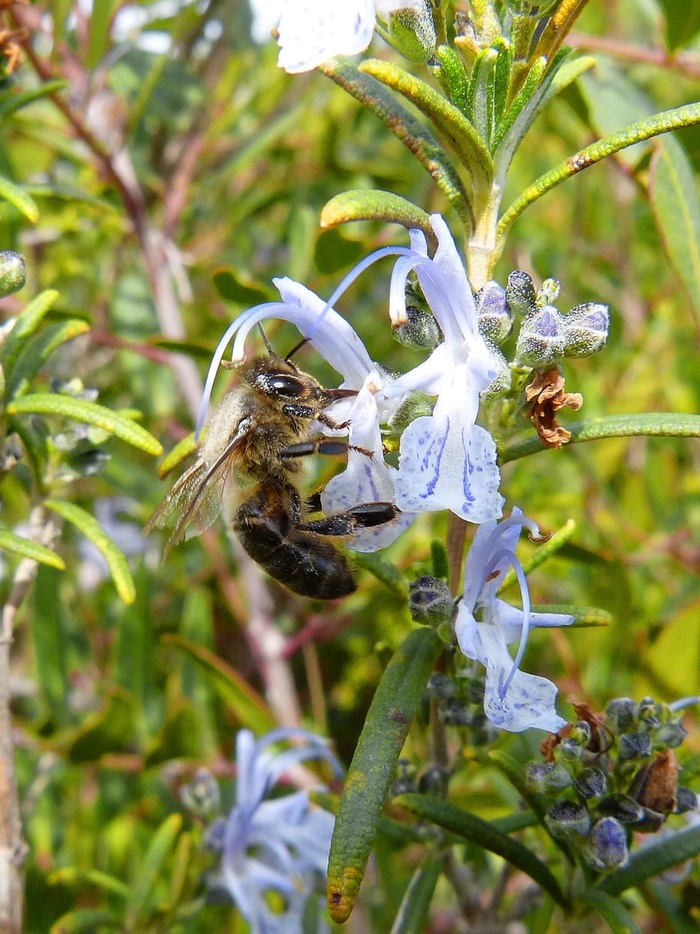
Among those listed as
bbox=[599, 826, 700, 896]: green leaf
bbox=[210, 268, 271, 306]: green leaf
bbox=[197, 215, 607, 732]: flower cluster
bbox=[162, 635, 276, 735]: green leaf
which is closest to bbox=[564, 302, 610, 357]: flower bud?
bbox=[197, 215, 607, 732]: flower cluster

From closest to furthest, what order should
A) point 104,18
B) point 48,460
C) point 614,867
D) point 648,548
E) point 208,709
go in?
1. point 614,867
2. point 48,460
3. point 104,18
4. point 208,709
5. point 648,548

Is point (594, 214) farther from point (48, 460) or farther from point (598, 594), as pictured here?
point (48, 460)

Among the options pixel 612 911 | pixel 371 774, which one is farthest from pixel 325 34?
pixel 612 911

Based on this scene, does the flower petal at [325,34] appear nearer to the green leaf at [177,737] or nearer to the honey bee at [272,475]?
the honey bee at [272,475]

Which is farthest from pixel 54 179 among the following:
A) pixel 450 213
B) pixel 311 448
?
pixel 311 448

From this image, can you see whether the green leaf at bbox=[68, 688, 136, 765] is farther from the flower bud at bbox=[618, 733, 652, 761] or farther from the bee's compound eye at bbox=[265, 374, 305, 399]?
the flower bud at bbox=[618, 733, 652, 761]

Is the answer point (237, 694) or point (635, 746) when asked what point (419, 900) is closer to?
point (635, 746)
